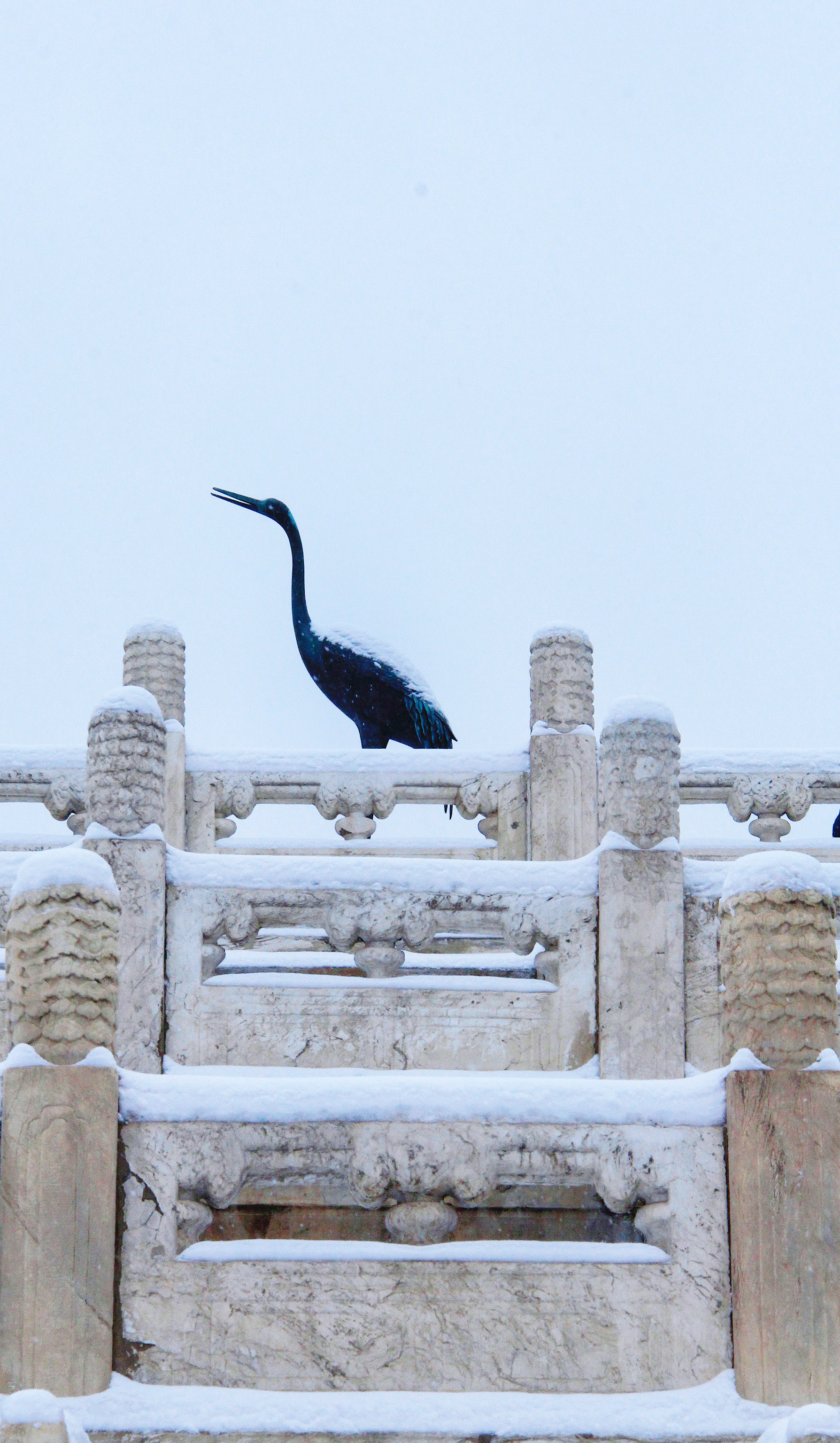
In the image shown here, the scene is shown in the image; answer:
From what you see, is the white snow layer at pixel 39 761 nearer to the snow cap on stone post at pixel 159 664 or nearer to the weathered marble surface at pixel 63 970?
the snow cap on stone post at pixel 159 664

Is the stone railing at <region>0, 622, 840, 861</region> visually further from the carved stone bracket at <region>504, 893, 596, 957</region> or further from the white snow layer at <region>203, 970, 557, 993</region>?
the white snow layer at <region>203, 970, 557, 993</region>

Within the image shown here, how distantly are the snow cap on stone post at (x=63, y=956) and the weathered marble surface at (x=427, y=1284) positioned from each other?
324mm

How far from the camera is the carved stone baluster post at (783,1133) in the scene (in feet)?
15.7

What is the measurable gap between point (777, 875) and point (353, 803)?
17.7ft

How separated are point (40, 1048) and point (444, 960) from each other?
302 centimetres

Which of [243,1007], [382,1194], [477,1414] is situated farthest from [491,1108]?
[243,1007]

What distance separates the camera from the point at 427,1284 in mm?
4906

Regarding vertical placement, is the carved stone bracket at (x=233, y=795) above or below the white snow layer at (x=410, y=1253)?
above

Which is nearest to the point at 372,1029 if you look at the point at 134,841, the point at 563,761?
the point at 134,841

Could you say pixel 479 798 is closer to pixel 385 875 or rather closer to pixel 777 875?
pixel 385 875

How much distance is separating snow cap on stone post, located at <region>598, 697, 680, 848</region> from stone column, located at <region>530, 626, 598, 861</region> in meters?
2.37

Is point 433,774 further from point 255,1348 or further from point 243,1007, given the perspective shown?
point 255,1348

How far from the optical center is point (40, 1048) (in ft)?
16.3

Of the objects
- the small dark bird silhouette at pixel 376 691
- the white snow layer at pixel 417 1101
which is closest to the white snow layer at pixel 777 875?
the white snow layer at pixel 417 1101
